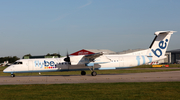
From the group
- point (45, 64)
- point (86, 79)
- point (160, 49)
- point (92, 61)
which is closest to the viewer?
point (86, 79)

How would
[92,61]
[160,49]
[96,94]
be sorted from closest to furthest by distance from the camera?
[96,94]
[92,61]
[160,49]

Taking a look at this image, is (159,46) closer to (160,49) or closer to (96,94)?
(160,49)

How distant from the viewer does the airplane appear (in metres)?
28.8

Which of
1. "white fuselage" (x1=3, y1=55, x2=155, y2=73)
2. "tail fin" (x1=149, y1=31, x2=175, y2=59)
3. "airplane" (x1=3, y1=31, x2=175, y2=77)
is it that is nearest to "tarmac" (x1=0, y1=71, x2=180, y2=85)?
"white fuselage" (x1=3, y1=55, x2=155, y2=73)

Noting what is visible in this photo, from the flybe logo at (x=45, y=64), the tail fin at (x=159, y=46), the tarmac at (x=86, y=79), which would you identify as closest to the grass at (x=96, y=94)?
the tarmac at (x=86, y=79)

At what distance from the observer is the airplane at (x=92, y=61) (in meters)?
28.8

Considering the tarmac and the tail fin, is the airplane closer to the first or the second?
the tail fin

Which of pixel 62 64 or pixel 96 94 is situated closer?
pixel 96 94

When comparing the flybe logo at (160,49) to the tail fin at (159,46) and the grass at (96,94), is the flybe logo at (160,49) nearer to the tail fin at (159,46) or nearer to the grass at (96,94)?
the tail fin at (159,46)

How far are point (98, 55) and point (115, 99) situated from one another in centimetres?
1683

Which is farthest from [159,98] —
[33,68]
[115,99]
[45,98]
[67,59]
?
[33,68]

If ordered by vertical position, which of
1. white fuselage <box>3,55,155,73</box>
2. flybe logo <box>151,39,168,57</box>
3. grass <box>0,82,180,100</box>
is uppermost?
flybe logo <box>151,39,168,57</box>

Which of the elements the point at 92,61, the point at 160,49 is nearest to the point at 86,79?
the point at 92,61

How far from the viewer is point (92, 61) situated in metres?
29.2
